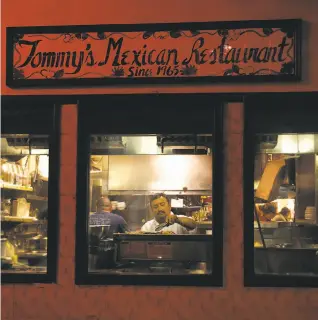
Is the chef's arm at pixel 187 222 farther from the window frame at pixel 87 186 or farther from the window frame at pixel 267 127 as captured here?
the window frame at pixel 267 127

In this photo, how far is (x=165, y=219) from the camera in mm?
6633

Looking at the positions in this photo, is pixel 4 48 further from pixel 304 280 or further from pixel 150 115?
pixel 304 280

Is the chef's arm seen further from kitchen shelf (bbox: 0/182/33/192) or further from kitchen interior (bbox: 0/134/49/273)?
kitchen shelf (bbox: 0/182/33/192)

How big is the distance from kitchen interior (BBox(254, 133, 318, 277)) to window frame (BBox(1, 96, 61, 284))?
6.74ft

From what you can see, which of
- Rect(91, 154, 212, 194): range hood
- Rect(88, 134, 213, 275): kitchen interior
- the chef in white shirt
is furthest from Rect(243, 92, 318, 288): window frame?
the chef in white shirt

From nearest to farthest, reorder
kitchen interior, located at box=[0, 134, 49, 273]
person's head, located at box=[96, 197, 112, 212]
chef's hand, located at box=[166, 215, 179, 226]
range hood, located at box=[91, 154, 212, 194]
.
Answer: kitchen interior, located at box=[0, 134, 49, 273]
person's head, located at box=[96, 197, 112, 212]
range hood, located at box=[91, 154, 212, 194]
chef's hand, located at box=[166, 215, 179, 226]

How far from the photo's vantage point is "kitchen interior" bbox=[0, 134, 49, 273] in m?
6.09

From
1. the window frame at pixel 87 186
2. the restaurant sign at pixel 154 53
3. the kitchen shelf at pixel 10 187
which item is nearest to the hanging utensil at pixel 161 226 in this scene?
the window frame at pixel 87 186

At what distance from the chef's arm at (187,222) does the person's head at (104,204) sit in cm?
82

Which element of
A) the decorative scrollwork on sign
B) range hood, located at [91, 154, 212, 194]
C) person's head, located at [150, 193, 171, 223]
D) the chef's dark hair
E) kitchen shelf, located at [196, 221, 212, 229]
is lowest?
kitchen shelf, located at [196, 221, 212, 229]

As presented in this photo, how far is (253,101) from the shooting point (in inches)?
230

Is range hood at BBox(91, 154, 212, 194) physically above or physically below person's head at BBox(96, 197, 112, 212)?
above

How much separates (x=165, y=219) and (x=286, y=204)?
1377 millimetres

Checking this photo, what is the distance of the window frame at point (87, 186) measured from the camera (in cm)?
576
